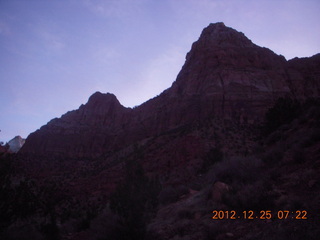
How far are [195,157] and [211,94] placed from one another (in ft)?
69.8

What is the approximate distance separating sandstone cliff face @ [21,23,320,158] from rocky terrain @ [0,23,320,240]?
0.26 m

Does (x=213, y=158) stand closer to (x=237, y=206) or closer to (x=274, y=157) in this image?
(x=274, y=157)

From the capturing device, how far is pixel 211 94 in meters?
47.6

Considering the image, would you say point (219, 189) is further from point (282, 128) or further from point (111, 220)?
point (282, 128)

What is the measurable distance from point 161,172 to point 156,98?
41.4 metres

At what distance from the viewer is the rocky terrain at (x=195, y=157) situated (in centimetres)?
715

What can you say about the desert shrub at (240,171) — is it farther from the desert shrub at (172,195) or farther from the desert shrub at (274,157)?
the desert shrub at (172,195)

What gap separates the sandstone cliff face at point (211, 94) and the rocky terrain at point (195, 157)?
260mm

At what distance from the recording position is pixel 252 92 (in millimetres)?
46625

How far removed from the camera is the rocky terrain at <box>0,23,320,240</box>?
281 inches

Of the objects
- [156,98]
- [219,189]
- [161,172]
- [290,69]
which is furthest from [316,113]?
[156,98]

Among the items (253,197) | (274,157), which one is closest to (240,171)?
(274,157)
